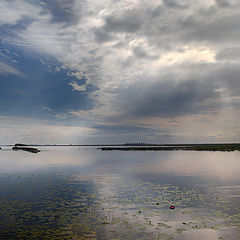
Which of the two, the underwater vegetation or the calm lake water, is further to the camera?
the underwater vegetation

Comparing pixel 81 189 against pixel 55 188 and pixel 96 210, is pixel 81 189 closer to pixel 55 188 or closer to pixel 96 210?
pixel 55 188

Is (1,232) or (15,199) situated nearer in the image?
(1,232)

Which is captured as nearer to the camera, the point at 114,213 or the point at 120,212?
the point at 114,213

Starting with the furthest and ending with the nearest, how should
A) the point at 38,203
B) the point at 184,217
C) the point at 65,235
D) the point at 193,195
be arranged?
the point at 193,195 < the point at 38,203 < the point at 184,217 < the point at 65,235

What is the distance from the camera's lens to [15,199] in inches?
1056

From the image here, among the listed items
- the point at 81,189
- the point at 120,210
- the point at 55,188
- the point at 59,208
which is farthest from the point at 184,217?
the point at 55,188

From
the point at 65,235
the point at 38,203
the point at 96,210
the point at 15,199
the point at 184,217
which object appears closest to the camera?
the point at 65,235

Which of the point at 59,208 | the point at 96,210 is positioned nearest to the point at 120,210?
the point at 96,210

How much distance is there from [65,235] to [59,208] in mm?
6853

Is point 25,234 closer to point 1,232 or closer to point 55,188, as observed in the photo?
point 1,232

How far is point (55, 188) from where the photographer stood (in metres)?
33.2

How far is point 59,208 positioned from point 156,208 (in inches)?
349

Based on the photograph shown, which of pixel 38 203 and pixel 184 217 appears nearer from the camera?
pixel 184 217

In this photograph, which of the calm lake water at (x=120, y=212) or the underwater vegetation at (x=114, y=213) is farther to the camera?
the underwater vegetation at (x=114, y=213)
